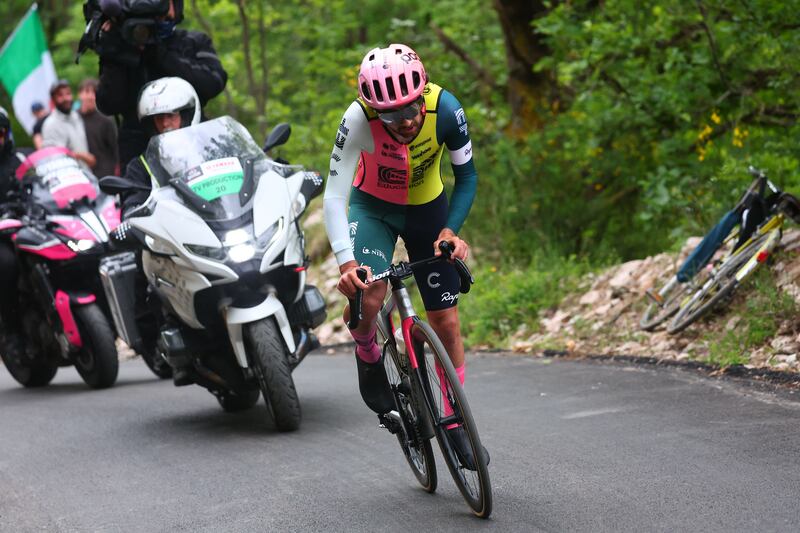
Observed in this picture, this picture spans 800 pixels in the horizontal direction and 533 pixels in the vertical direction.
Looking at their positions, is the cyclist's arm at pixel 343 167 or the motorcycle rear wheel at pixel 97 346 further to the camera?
the motorcycle rear wheel at pixel 97 346

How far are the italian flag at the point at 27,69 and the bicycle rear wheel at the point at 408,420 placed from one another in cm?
1596

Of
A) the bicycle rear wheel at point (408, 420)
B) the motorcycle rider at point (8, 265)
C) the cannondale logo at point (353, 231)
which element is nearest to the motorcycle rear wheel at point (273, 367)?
the bicycle rear wheel at point (408, 420)

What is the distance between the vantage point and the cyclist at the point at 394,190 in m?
5.30

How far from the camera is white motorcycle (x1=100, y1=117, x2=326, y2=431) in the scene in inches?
284

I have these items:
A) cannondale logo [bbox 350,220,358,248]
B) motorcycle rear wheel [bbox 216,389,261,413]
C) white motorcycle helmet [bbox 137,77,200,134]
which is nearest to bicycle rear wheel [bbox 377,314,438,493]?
cannondale logo [bbox 350,220,358,248]

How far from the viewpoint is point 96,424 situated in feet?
28.2

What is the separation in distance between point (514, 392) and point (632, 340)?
191cm

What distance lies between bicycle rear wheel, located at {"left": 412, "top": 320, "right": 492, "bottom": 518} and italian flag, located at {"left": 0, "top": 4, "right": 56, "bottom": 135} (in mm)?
16465

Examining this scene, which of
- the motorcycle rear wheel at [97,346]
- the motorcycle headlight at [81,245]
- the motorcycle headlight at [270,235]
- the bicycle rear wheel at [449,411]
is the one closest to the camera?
the bicycle rear wheel at [449,411]

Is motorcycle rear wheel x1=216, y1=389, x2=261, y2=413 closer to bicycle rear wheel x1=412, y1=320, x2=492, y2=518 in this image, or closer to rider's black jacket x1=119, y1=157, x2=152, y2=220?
rider's black jacket x1=119, y1=157, x2=152, y2=220

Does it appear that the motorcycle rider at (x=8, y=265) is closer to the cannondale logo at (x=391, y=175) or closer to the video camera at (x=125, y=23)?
the video camera at (x=125, y=23)

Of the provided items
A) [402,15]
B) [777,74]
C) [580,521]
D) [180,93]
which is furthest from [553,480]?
[402,15]

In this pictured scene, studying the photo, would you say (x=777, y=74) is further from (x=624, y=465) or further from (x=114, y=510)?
(x=114, y=510)

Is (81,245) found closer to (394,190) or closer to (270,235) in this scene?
(270,235)
